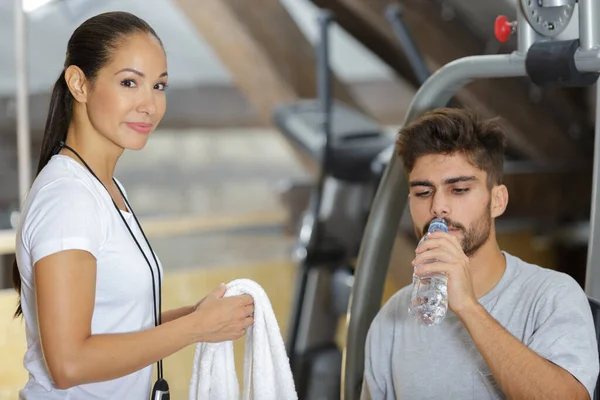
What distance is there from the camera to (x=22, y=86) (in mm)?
2379

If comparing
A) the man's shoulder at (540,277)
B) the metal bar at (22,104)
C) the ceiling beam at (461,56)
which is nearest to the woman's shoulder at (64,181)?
the man's shoulder at (540,277)

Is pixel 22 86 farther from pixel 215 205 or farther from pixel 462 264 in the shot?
pixel 462 264

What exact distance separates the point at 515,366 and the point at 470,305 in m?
0.11

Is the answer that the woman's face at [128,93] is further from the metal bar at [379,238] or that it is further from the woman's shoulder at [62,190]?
the metal bar at [379,238]

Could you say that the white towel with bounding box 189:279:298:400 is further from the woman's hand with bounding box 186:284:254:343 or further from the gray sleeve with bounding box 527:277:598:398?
the gray sleeve with bounding box 527:277:598:398

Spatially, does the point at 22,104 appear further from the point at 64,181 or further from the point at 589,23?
the point at 589,23

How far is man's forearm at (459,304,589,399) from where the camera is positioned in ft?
3.88

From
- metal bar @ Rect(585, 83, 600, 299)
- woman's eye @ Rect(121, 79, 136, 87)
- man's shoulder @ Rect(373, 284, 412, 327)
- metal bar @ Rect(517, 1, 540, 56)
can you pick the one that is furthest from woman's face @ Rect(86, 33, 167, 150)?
metal bar @ Rect(585, 83, 600, 299)

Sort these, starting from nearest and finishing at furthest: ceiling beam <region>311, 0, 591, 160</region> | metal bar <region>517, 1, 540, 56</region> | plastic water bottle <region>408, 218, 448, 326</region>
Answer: plastic water bottle <region>408, 218, 448, 326</region>, metal bar <region>517, 1, 540, 56</region>, ceiling beam <region>311, 0, 591, 160</region>

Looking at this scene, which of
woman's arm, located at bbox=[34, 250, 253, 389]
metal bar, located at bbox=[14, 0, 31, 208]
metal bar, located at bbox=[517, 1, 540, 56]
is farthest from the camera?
metal bar, located at bbox=[14, 0, 31, 208]

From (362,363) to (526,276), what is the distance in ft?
1.37

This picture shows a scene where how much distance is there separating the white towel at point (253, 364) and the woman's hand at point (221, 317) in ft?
0.05

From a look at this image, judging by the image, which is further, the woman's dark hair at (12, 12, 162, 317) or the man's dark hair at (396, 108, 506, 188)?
the man's dark hair at (396, 108, 506, 188)

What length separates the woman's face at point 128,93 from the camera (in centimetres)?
112
